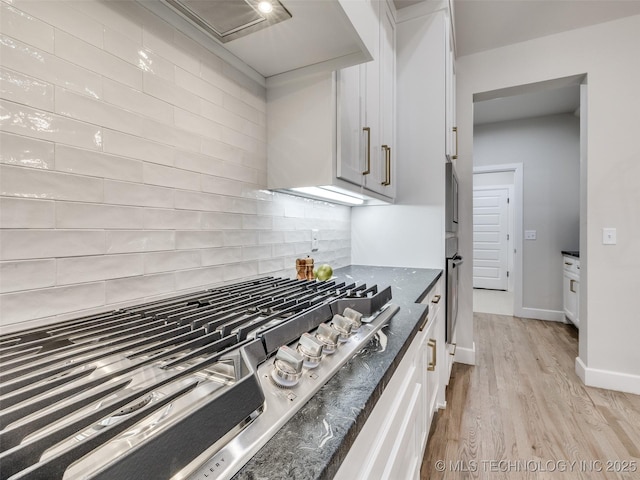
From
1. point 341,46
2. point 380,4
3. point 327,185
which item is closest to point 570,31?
point 380,4

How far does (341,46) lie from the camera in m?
1.16

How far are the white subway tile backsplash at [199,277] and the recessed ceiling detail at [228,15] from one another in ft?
2.71

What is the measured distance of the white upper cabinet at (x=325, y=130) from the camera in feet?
4.23

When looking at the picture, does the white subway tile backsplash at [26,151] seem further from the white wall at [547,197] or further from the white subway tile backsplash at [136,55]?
the white wall at [547,197]

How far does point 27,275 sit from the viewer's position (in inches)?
27.6

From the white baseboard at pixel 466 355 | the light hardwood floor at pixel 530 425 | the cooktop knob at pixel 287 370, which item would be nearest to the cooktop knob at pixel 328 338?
the cooktop knob at pixel 287 370

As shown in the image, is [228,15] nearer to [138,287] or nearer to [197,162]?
[197,162]

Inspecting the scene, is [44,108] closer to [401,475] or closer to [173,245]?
[173,245]

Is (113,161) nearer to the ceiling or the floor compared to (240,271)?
nearer to the ceiling

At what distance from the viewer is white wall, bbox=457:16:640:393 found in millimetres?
2203

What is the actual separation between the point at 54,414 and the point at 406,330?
2.43 ft

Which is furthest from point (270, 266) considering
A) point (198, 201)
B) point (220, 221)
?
point (198, 201)

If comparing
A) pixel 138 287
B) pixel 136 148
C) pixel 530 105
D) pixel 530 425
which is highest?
pixel 530 105

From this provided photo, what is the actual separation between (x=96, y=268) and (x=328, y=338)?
645 mm
